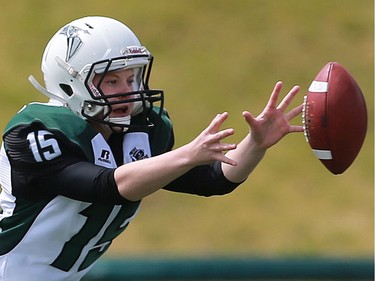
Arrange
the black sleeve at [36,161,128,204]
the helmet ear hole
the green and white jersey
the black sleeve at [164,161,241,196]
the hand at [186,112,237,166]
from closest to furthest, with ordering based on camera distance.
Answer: the hand at [186,112,237,166] < the black sleeve at [36,161,128,204] < the green and white jersey < the helmet ear hole < the black sleeve at [164,161,241,196]

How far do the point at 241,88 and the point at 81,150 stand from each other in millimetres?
4691

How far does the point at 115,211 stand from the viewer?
4172mm

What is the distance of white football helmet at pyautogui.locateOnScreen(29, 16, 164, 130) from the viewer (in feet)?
13.3

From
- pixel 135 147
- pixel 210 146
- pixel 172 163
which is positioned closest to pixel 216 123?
pixel 210 146

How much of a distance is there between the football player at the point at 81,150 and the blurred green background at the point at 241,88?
2.92 m

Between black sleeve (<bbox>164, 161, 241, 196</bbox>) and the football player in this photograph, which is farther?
black sleeve (<bbox>164, 161, 241, 196</bbox>)

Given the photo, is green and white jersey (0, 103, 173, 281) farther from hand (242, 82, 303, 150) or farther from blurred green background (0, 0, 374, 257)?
blurred green background (0, 0, 374, 257)

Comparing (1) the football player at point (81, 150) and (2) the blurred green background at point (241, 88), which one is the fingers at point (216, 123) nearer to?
(1) the football player at point (81, 150)

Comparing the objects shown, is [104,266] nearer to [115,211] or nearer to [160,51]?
[115,211]

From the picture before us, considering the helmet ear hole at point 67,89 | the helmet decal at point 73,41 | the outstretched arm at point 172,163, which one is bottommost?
the outstretched arm at point 172,163

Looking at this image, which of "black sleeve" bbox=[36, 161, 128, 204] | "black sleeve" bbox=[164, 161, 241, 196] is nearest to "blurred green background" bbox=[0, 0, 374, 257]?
"black sleeve" bbox=[164, 161, 241, 196]

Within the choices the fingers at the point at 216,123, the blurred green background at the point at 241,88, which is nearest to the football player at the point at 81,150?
the fingers at the point at 216,123

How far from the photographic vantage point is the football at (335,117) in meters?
4.06

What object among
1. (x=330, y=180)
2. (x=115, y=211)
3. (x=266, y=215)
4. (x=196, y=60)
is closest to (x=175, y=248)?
(x=266, y=215)
